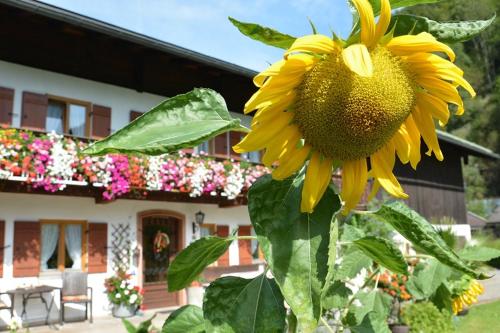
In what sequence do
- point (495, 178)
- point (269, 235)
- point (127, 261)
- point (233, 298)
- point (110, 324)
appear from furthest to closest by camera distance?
point (495, 178) → point (127, 261) → point (110, 324) → point (233, 298) → point (269, 235)

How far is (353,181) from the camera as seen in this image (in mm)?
830

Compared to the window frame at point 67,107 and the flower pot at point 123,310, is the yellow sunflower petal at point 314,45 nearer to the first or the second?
the window frame at point 67,107

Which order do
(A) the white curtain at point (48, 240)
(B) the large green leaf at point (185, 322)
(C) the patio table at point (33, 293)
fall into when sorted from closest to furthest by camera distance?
(B) the large green leaf at point (185, 322)
(C) the patio table at point (33, 293)
(A) the white curtain at point (48, 240)

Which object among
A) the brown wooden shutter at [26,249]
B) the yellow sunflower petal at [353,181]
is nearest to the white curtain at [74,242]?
the brown wooden shutter at [26,249]

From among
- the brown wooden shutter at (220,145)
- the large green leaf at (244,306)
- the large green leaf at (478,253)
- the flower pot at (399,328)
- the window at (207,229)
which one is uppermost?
the brown wooden shutter at (220,145)

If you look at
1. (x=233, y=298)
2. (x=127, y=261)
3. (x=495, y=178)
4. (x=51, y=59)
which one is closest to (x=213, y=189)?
(x=127, y=261)

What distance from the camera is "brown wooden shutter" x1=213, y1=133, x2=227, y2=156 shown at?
A: 1434cm

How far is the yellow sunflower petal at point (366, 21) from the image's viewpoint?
710 mm

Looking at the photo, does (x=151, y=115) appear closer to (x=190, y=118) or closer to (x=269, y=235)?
(x=190, y=118)

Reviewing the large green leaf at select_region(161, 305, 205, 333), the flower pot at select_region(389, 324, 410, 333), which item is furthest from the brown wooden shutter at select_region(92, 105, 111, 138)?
the large green leaf at select_region(161, 305, 205, 333)

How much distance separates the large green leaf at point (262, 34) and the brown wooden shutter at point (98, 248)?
39.6 ft

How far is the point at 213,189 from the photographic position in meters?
13.0

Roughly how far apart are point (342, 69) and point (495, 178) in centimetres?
5760

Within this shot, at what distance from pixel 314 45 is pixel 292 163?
0.18 meters
